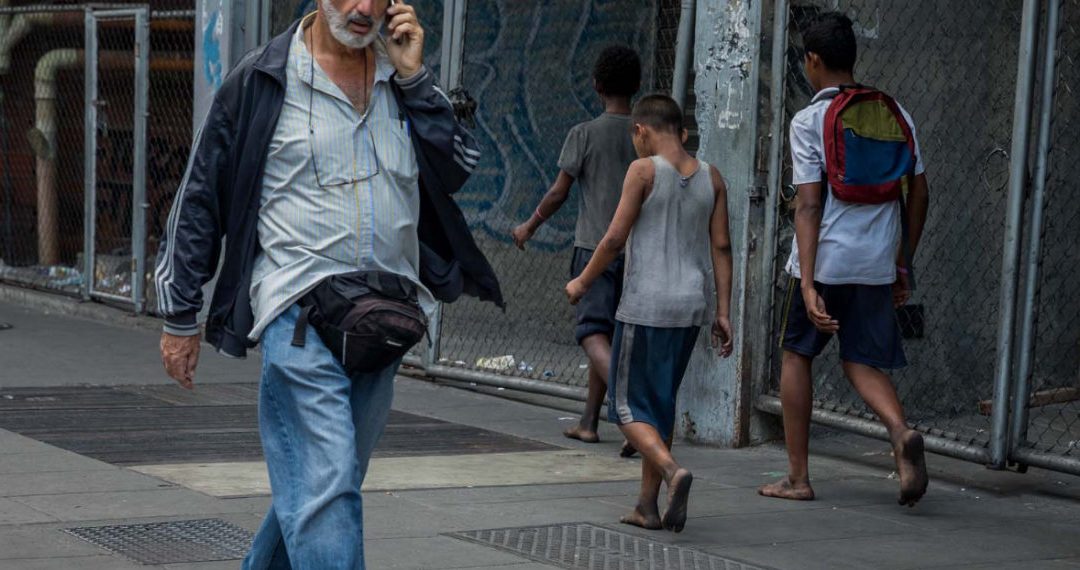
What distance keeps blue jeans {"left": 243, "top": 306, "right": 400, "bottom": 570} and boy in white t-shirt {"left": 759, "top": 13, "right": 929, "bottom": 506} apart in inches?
109

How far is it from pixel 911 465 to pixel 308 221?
2.96 metres

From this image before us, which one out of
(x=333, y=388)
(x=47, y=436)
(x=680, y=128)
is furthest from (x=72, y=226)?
(x=333, y=388)

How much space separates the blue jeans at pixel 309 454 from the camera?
12.0 ft

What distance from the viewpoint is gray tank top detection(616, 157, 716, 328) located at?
229 inches

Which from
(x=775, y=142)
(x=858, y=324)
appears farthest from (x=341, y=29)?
(x=775, y=142)

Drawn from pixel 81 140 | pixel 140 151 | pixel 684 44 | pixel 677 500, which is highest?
pixel 684 44

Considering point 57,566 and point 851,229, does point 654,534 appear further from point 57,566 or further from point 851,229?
point 57,566

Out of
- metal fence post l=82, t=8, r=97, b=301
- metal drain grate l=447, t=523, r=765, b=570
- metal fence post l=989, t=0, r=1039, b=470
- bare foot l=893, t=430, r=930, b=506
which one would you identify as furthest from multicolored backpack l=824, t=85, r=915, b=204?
metal fence post l=82, t=8, r=97, b=301

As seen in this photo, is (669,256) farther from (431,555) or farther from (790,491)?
(431,555)

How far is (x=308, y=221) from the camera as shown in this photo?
392 cm

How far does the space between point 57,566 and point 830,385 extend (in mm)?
4376

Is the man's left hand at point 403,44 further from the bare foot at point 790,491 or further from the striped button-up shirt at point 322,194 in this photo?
the bare foot at point 790,491

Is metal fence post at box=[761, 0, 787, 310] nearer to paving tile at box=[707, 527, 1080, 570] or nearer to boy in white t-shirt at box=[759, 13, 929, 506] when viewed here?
boy in white t-shirt at box=[759, 13, 929, 506]

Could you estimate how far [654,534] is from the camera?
5.78m
